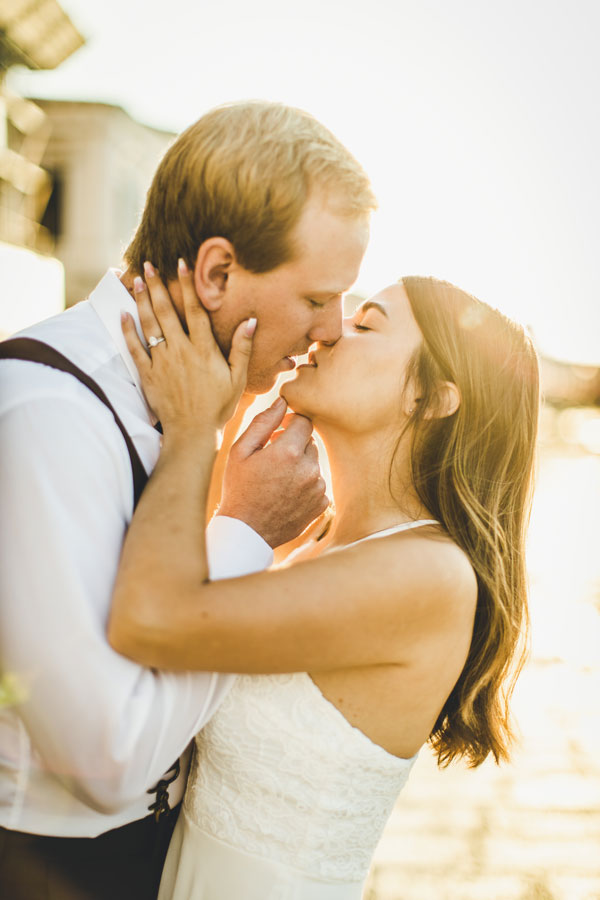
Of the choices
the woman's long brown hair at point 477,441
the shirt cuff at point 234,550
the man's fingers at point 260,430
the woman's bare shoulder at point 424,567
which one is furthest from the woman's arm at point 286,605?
the man's fingers at point 260,430

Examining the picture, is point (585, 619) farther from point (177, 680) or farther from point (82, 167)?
point (82, 167)

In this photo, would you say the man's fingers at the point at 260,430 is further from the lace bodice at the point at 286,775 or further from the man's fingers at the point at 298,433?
the lace bodice at the point at 286,775

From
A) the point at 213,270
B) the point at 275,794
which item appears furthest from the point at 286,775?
the point at 213,270

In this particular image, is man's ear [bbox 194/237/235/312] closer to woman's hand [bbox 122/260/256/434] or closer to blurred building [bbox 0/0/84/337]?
woman's hand [bbox 122/260/256/434]

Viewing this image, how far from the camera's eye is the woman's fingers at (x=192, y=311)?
1.82 metres

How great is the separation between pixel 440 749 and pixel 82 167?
66.1 ft

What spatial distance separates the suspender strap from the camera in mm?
1497

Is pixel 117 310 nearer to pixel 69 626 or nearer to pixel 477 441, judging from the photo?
pixel 69 626

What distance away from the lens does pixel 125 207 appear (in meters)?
21.1

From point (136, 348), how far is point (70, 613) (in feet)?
2.25

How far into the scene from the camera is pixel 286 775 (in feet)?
6.25

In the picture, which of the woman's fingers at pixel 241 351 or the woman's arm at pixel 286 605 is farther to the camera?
the woman's fingers at pixel 241 351

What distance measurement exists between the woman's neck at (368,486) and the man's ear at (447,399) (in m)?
0.17

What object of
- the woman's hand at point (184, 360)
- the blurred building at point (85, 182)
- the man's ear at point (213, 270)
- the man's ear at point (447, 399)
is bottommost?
the blurred building at point (85, 182)
